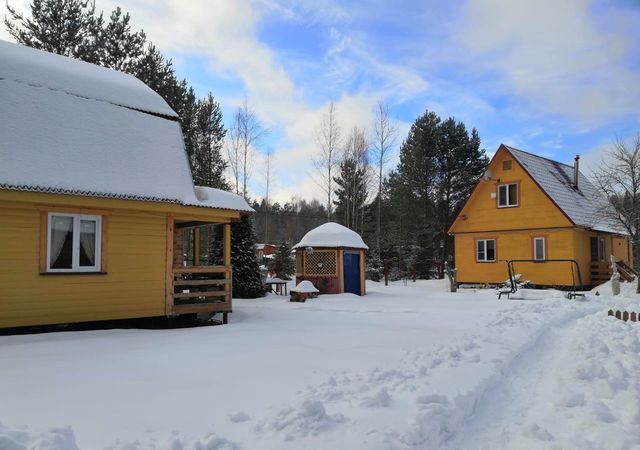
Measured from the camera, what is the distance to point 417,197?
34.6m

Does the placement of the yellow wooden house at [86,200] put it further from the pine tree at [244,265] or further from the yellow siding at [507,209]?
the yellow siding at [507,209]

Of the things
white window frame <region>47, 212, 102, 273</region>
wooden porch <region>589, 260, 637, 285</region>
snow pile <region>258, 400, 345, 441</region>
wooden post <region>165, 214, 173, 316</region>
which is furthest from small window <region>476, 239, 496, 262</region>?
snow pile <region>258, 400, 345, 441</region>

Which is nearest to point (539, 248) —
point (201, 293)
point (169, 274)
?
point (201, 293)

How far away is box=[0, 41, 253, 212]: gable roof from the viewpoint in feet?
29.7

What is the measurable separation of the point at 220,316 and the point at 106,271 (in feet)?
13.1

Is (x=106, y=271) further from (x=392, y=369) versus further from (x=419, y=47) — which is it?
(x=419, y=47)

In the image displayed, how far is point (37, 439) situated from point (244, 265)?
15.5 m

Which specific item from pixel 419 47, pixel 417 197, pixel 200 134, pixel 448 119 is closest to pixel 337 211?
pixel 417 197

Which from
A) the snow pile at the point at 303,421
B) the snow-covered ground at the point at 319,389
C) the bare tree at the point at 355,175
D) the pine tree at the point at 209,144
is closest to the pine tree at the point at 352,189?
the bare tree at the point at 355,175

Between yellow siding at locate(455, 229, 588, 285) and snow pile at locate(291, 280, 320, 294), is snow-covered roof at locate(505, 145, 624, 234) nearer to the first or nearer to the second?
yellow siding at locate(455, 229, 588, 285)

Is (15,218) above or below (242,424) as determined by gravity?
above

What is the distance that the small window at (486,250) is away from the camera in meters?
24.2

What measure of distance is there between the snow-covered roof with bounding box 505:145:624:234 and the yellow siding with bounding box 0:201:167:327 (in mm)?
18292

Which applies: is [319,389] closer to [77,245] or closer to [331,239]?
[77,245]
